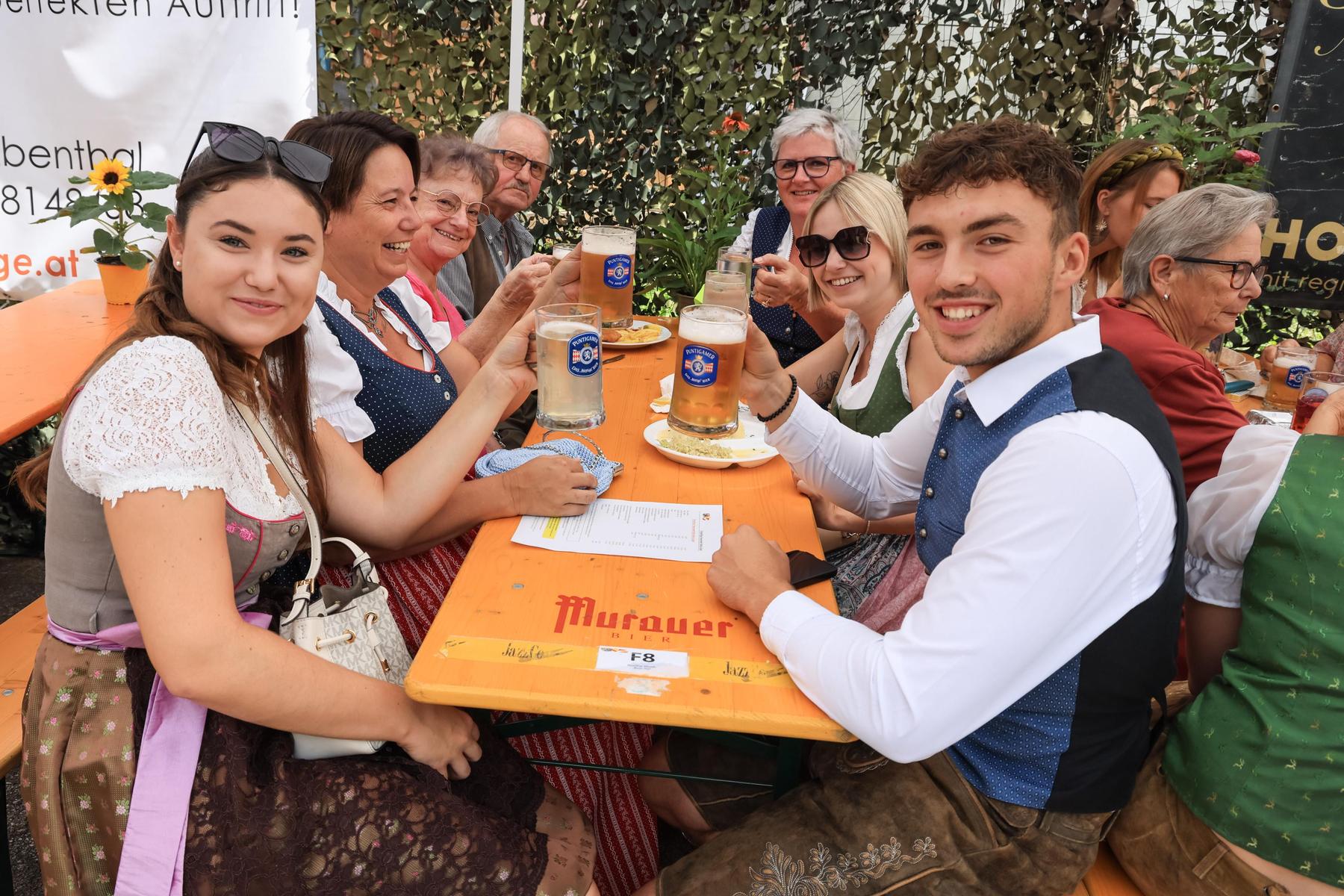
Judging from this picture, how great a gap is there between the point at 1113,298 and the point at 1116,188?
1.36 meters

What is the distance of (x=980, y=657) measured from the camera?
1.19 metres

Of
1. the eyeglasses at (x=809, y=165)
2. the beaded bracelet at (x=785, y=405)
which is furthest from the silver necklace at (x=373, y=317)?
the eyeglasses at (x=809, y=165)

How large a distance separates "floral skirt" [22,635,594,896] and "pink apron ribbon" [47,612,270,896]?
0.02 m

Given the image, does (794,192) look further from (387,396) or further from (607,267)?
(387,396)

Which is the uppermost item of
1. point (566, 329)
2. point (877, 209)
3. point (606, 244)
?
point (877, 209)

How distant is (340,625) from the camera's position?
4.76 ft

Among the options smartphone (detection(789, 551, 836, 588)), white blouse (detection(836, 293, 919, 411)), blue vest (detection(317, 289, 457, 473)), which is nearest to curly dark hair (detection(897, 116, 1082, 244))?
smartphone (detection(789, 551, 836, 588))

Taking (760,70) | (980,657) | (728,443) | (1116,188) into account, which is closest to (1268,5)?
(1116,188)

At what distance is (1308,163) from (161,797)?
6049mm

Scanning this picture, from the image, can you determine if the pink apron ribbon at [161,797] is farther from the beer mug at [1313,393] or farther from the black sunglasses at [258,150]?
the beer mug at [1313,393]

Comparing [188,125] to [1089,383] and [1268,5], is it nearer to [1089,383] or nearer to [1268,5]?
[1089,383]

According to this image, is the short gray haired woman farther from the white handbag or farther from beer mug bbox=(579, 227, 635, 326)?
the white handbag

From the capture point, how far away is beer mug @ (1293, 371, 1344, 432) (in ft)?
8.00

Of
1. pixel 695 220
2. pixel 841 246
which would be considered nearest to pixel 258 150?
pixel 841 246
